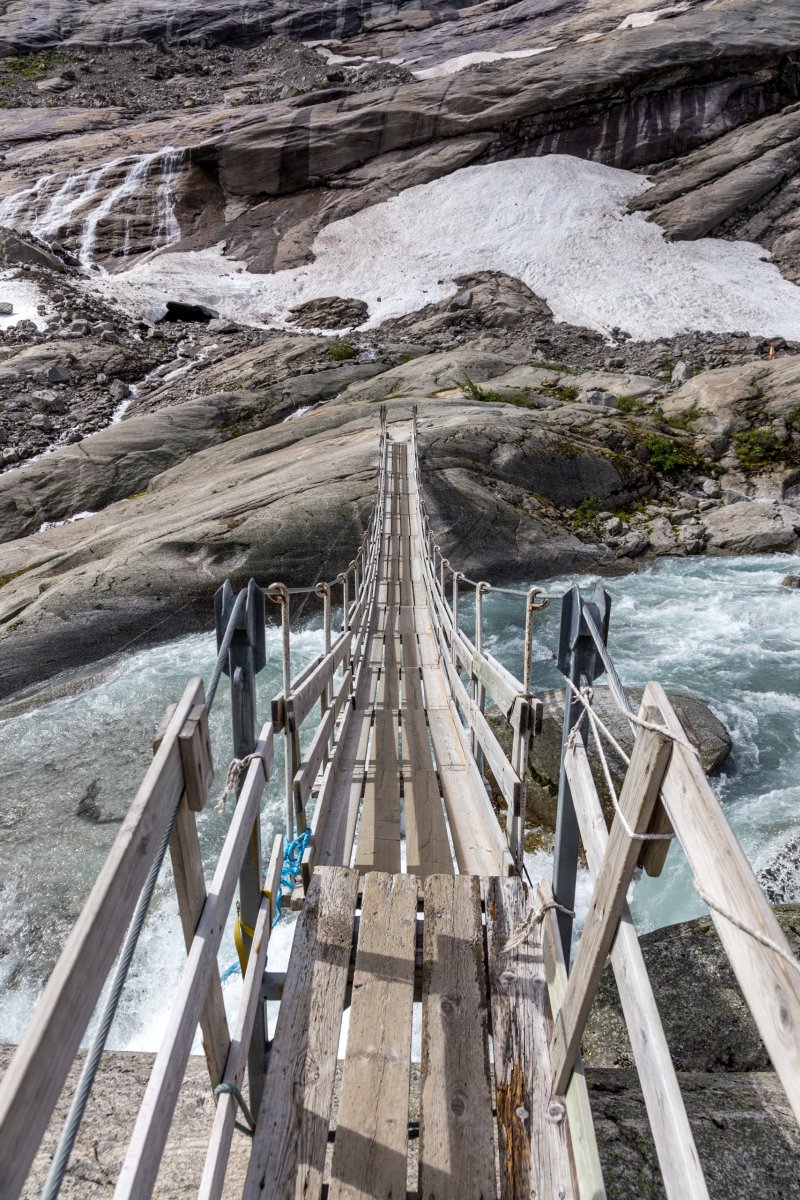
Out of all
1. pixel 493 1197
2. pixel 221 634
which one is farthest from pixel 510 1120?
pixel 221 634

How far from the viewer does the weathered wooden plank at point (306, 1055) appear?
171 cm

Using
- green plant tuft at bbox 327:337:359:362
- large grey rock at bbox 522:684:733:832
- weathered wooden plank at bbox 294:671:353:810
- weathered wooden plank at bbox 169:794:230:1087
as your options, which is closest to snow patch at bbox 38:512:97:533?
large grey rock at bbox 522:684:733:832

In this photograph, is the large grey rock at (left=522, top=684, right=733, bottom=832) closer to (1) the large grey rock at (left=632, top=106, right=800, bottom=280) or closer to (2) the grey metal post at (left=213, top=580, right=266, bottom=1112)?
(2) the grey metal post at (left=213, top=580, right=266, bottom=1112)

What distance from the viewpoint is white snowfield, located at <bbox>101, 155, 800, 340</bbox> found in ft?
92.0

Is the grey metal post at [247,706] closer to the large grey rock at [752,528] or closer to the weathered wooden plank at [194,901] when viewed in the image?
the weathered wooden plank at [194,901]

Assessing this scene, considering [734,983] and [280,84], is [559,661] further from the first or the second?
[280,84]

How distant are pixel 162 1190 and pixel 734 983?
286 cm

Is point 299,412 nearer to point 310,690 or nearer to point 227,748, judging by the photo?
point 227,748

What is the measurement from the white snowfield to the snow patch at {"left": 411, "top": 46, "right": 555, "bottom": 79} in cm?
1353

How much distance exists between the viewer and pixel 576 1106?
171cm

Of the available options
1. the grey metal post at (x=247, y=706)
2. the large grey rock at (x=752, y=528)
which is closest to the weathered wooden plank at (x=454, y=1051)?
the grey metal post at (x=247, y=706)

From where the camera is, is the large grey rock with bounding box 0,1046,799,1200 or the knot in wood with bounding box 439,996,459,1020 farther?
the knot in wood with bounding box 439,996,459,1020

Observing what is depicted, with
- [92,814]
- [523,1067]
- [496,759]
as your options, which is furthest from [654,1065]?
→ [92,814]

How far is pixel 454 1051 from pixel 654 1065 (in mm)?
977
